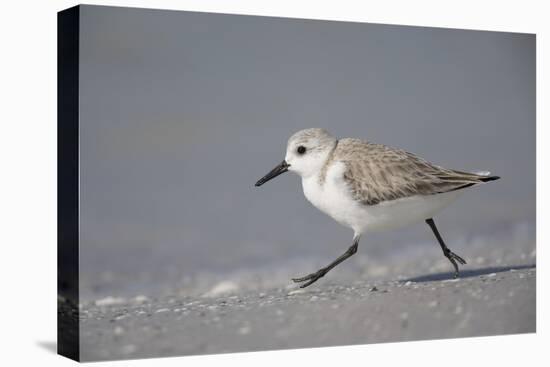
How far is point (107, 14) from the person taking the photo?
24.4 ft

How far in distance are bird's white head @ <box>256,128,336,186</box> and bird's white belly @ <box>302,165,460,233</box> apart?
0.11m

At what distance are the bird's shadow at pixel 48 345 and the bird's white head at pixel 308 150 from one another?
2624 mm

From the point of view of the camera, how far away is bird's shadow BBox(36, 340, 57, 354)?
7901mm

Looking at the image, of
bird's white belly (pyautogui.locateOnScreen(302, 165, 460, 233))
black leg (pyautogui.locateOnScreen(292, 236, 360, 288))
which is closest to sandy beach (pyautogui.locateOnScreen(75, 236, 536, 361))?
black leg (pyautogui.locateOnScreen(292, 236, 360, 288))

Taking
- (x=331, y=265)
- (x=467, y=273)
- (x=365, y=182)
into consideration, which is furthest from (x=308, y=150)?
(x=467, y=273)

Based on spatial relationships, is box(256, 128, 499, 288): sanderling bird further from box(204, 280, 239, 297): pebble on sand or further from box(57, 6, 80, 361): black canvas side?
box(57, 6, 80, 361): black canvas side

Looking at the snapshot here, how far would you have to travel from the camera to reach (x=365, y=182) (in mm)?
8094

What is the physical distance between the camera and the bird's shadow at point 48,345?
25.9ft

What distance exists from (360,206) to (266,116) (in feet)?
4.24

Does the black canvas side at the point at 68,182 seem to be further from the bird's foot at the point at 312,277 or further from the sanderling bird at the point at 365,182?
the bird's foot at the point at 312,277

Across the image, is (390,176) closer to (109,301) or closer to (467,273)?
(467,273)

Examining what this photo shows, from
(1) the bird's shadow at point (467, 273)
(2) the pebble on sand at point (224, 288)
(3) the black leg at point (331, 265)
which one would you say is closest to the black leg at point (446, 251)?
(1) the bird's shadow at point (467, 273)

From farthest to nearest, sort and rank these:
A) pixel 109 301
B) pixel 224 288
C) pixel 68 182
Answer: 1. pixel 224 288
2. pixel 109 301
3. pixel 68 182

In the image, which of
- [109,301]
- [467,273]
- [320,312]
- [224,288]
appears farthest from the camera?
[224,288]
